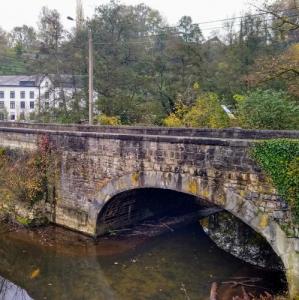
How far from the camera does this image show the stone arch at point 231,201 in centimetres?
687

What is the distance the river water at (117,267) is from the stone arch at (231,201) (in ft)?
5.49

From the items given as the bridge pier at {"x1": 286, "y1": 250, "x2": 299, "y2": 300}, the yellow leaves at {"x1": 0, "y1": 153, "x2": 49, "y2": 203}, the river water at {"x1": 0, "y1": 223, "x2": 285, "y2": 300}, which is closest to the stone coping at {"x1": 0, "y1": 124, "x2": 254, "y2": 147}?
the yellow leaves at {"x1": 0, "y1": 153, "x2": 49, "y2": 203}

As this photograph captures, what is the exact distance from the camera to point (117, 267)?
9461 millimetres

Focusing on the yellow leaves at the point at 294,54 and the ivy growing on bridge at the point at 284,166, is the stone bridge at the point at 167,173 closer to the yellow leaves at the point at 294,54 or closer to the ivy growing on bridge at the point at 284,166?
the ivy growing on bridge at the point at 284,166

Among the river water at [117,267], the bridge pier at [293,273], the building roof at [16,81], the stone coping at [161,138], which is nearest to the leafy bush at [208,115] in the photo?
the river water at [117,267]

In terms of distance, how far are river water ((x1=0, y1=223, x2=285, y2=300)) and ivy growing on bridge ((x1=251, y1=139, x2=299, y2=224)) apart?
2.67m

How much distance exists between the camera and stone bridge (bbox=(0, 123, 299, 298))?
7082 mm

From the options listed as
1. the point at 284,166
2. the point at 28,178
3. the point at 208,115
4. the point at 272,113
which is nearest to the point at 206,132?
the point at 272,113

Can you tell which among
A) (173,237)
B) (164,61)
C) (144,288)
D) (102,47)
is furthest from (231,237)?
(102,47)

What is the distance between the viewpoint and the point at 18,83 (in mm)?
52469

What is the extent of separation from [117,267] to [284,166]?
4985mm

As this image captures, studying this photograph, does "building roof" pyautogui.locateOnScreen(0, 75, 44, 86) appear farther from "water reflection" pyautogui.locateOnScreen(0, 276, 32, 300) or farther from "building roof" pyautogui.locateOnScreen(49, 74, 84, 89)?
"water reflection" pyautogui.locateOnScreen(0, 276, 32, 300)

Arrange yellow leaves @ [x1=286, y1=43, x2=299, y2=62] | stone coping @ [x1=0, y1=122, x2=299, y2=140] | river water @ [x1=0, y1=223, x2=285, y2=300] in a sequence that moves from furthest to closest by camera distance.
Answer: yellow leaves @ [x1=286, y1=43, x2=299, y2=62], stone coping @ [x1=0, y1=122, x2=299, y2=140], river water @ [x1=0, y1=223, x2=285, y2=300]

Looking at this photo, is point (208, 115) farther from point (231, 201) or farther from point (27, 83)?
point (27, 83)
